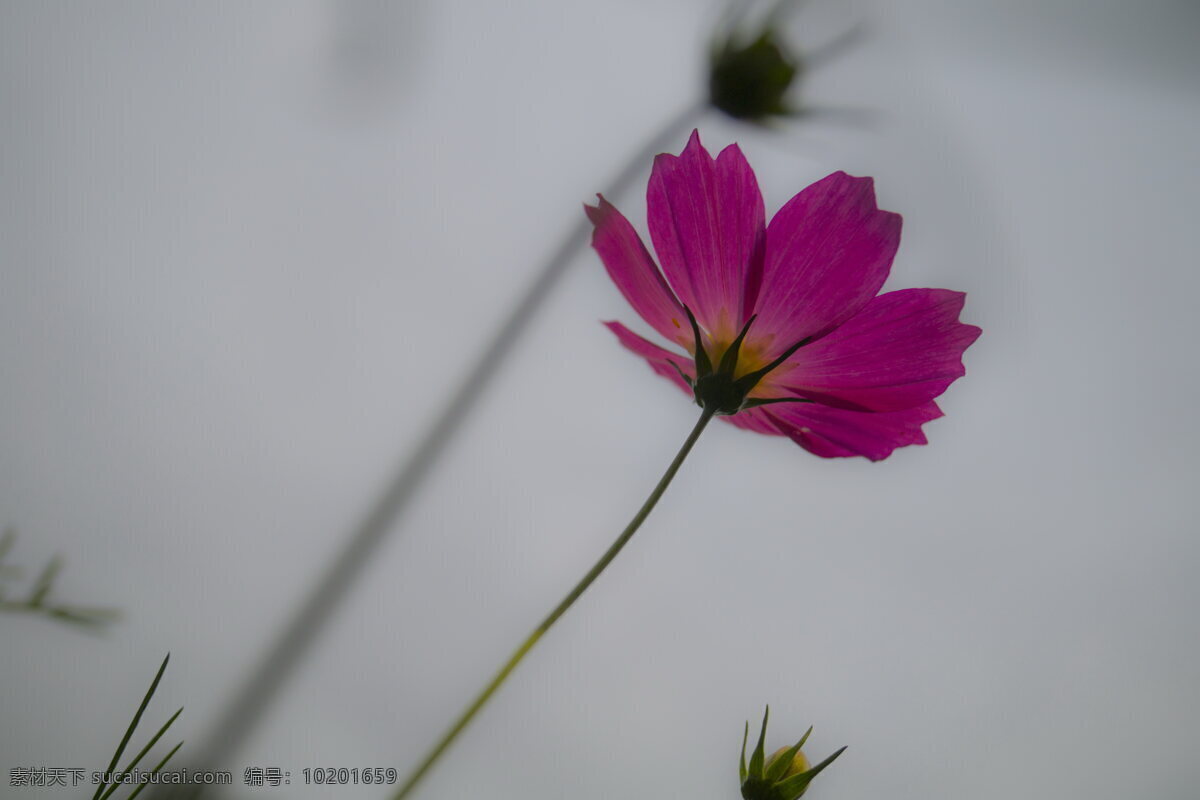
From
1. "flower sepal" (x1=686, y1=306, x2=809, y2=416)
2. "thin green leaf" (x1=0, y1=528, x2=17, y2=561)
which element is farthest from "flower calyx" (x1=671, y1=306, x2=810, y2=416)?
"thin green leaf" (x1=0, y1=528, x2=17, y2=561)

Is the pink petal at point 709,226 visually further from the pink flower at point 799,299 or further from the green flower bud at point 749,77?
the green flower bud at point 749,77

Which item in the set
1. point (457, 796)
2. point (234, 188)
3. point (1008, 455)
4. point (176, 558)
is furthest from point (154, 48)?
point (1008, 455)

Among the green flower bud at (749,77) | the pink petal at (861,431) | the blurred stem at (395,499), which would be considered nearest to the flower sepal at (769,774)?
the pink petal at (861,431)

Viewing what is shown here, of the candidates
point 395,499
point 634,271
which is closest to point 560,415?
point 395,499

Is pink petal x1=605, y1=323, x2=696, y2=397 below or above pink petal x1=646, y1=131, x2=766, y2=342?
above

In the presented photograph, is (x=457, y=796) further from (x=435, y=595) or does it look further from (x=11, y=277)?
(x=11, y=277)

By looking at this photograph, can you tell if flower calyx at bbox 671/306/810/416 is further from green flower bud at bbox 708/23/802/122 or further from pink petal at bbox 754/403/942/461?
green flower bud at bbox 708/23/802/122

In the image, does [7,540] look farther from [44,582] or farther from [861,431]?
[861,431]
